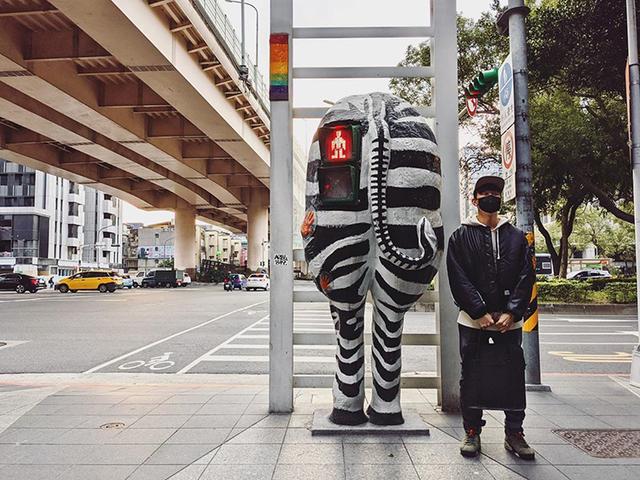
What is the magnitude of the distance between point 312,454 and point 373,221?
1727mm

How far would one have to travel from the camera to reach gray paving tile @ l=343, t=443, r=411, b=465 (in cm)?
358

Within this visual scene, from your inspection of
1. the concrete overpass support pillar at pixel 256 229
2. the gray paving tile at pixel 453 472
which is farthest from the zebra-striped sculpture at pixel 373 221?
the concrete overpass support pillar at pixel 256 229

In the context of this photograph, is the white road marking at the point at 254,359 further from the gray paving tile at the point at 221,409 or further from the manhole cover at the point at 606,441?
the manhole cover at the point at 606,441

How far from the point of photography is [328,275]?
12.9ft

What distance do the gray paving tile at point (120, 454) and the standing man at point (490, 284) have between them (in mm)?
2311

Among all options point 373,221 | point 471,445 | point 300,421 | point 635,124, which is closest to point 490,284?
point 373,221

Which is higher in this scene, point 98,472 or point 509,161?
point 509,161

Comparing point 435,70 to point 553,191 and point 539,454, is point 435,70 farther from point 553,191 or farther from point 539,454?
point 553,191

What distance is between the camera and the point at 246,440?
13.4 ft

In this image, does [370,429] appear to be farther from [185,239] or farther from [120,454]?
[185,239]

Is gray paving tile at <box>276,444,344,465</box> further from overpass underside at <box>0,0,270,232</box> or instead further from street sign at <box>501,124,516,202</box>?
overpass underside at <box>0,0,270,232</box>

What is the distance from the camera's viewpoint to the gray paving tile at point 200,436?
4.10m

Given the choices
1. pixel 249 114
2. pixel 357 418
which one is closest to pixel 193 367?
pixel 357 418

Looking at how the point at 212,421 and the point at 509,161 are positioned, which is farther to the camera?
the point at 509,161
